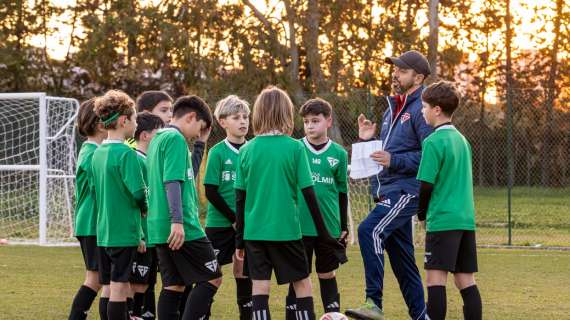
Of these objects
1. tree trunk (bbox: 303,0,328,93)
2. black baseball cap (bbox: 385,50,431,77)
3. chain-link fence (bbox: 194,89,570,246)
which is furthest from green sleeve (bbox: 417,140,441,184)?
tree trunk (bbox: 303,0,328,93)

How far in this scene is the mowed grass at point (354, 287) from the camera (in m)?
7.95

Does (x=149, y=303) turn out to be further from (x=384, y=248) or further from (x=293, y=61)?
(x=293, y=61)

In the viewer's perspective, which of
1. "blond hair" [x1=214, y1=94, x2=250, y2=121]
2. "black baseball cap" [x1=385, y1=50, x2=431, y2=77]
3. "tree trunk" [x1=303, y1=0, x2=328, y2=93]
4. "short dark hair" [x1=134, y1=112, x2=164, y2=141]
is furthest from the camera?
"tree trunk" [x1=303, y1=0, x2=328, y2=93]

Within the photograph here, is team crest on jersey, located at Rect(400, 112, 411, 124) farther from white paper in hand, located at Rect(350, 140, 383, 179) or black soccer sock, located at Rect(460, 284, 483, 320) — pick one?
black soccer sock, located at Rect(460, 284, 483, 320)

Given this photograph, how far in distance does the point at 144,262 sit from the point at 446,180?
2.16 metres

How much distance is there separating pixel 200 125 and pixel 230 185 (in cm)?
90

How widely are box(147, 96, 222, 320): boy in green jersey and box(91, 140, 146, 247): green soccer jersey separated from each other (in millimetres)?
155

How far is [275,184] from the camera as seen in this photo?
19.3ft

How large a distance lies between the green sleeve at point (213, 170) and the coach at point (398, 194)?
106cm

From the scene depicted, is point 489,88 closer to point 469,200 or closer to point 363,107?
point 363,107

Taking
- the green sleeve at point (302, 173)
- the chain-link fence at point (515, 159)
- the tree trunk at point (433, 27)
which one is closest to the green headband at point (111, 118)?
the green sleeve at point (302, 173)

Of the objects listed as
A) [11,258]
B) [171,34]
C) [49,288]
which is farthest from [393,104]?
[171,34]

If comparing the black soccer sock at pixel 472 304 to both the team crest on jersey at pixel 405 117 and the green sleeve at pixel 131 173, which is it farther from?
the green sleeve at pixel 131 173

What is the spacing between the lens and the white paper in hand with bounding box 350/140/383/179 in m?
6.91
